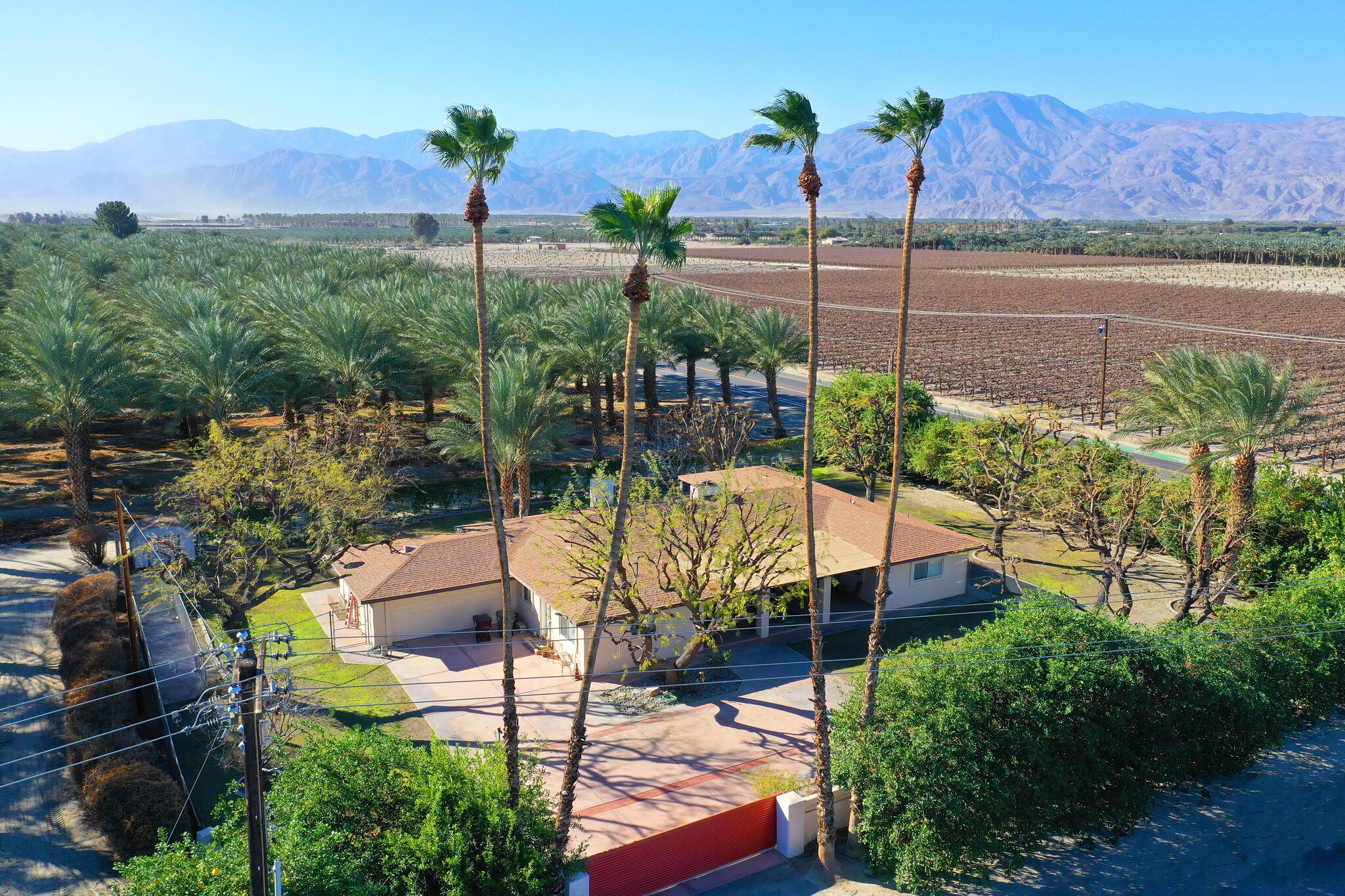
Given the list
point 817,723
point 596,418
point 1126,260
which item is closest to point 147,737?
point 817,723

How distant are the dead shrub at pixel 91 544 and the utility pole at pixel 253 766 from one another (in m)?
22.4

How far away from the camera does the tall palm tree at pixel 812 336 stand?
1442cm

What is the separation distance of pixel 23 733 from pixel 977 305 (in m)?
113

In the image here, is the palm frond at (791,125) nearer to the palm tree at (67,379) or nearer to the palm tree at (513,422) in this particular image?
the palm tree at (513,422)

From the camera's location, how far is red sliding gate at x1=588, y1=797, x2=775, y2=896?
16.3m

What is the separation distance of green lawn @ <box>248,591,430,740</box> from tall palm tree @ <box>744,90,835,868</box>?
9261 millimetres

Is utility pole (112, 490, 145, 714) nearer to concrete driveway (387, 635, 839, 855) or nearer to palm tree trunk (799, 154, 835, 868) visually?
concrete driveway (387, 635, 839, 855)

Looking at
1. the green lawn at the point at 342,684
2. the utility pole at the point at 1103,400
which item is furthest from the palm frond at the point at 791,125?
the utility pole at the point at 1103,400

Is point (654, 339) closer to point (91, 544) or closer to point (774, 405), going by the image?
point (774, 405)

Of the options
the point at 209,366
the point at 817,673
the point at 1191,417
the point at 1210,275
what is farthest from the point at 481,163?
the point at 1210,275

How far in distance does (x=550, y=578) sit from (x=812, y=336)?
13.1 meters

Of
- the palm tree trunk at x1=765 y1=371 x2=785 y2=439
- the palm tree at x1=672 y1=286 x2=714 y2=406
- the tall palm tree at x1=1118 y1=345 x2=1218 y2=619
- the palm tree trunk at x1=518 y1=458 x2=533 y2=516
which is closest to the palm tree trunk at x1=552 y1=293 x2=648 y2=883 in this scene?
the tall palm tree at x1=1118 y1=345 x2=1218 y2=619

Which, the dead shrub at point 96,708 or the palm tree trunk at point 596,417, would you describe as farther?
the palm tree trunk at point 596,417

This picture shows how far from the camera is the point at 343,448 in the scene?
32.4 m
